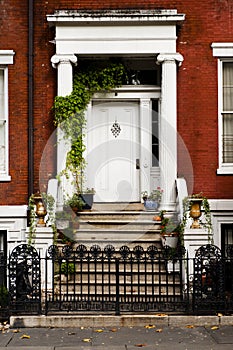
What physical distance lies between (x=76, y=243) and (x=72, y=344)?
13.9 feet

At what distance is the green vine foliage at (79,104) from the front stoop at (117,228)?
95cm

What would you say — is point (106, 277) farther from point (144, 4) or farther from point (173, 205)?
point (144, 4)

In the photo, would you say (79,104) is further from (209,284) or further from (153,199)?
(209,284)

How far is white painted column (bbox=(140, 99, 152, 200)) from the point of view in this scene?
50.4 ft

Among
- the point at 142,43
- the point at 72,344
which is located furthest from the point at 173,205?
the point at 72,344

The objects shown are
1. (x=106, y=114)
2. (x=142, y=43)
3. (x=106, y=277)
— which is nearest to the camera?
(x=106, y=277)

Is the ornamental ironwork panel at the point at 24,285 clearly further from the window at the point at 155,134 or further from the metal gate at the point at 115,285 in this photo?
the window at the point at 155,134

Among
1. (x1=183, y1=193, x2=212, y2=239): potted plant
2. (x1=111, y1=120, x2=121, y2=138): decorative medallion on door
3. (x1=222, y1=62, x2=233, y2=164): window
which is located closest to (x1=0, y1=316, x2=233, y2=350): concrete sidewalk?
(x1=183, y1=193, x2=212, y2=239): potted plant

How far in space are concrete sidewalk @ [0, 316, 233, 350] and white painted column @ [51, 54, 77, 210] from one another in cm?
475

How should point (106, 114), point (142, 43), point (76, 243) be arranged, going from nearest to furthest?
1. point (76, 243)
2. point (142, 43)
3. point (106, 114)

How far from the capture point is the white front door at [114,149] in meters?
15.4

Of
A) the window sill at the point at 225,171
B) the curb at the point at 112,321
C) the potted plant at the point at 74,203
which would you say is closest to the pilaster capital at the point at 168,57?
the window sill at the point at 225,171

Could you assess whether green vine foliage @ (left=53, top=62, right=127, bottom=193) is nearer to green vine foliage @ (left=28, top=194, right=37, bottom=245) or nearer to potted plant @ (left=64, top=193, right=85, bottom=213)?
potted plant @ (left=64, top=193, right=85, bottom=213)

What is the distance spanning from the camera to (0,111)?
1491 centimetres
